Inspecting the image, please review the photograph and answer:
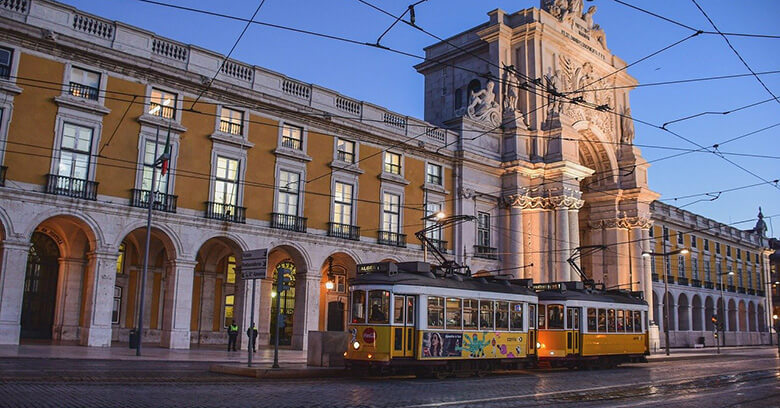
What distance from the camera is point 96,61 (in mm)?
25266

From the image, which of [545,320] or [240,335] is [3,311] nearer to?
[240,335]

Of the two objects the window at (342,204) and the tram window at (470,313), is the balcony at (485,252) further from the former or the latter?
the tram window at (470,313)

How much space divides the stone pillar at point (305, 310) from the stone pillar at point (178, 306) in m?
5.46

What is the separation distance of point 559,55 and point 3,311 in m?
35.1

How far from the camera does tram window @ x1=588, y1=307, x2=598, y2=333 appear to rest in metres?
25.9

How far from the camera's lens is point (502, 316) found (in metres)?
22.1

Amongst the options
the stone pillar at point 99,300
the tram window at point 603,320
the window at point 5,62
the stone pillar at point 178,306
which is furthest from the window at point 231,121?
the tram window at point 603,320

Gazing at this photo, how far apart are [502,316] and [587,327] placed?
5254mm

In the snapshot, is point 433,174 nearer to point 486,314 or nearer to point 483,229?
point 483,229

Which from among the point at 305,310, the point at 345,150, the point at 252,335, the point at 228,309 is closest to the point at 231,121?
the point at 345,150

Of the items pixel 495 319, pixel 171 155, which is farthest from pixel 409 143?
pixel 495 319

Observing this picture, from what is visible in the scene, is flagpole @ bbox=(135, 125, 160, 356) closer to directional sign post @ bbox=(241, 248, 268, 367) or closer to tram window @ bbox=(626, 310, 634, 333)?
directional sign post @ bbox=(241, 248, 268, 367)

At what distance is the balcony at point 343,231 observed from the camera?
32.3 metres

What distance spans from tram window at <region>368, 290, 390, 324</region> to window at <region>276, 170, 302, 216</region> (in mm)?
12709
